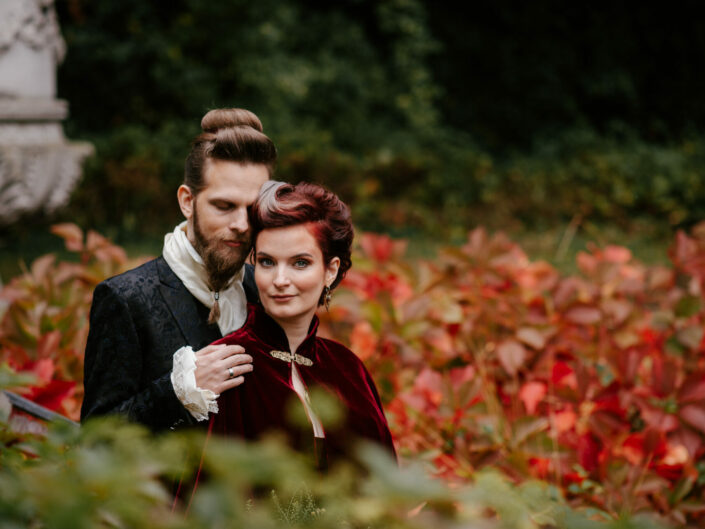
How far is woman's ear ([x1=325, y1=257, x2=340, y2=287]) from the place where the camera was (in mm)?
1705

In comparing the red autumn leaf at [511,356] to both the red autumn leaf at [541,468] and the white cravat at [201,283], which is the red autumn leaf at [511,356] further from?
the white cravat at [201,283]

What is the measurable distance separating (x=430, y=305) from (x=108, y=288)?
1202mm

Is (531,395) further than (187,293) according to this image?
Yes

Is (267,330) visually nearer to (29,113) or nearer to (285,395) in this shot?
(285,395)

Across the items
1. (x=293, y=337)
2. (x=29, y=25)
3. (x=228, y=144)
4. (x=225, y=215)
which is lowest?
(x=293, y=337)

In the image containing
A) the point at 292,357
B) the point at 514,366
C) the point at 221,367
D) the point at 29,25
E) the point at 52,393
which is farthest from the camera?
the point at 29,25

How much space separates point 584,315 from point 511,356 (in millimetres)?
395

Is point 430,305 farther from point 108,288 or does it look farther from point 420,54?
point 420,54

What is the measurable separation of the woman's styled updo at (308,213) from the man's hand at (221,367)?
0.28 meters

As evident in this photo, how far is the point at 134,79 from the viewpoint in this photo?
10859 mm

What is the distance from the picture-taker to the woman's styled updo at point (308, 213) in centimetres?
159

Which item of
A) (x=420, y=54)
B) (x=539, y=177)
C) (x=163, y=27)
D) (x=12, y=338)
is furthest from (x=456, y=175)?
(x=12, y=338)

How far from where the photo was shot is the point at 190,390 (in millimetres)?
1546

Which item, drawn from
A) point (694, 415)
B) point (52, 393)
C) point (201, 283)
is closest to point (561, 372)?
point (694, 415)
